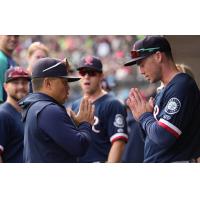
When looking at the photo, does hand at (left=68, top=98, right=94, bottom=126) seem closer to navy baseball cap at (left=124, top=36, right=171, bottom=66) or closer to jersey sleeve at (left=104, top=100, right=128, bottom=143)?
navy baseball cap at (left=124, top=36, right=171, bottom=66)

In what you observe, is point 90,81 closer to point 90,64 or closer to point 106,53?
point 90,64

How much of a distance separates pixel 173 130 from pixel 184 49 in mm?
1557

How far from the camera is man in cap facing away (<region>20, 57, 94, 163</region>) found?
12.8ft

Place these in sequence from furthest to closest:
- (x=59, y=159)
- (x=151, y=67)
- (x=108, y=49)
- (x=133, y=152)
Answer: (x=108, y=49), (x=133, y=152), (x=151, y=67), (x=59, y=159)

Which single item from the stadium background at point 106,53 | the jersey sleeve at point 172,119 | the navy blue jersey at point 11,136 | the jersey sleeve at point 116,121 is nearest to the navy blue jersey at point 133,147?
the jersey sleeve at point 116,121

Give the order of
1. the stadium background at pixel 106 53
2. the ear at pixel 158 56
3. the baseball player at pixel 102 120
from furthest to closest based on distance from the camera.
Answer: the stadium background at pixel 106 53, the baseball player at pixel 102 120, the ear at pixel 158 56

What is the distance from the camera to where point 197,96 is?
13.5 feet

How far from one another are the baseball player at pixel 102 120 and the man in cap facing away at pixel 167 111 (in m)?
0.96

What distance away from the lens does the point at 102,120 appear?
532cm

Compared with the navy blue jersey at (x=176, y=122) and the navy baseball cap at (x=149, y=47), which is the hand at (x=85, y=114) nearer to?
the navy blue jersey at (x=176, y=122)

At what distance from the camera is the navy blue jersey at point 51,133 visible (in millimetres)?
3881

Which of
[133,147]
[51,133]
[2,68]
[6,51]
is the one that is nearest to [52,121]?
[51,133]

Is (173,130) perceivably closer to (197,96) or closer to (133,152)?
(197,96)
